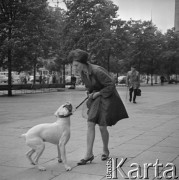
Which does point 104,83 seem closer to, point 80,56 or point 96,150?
point 80,56

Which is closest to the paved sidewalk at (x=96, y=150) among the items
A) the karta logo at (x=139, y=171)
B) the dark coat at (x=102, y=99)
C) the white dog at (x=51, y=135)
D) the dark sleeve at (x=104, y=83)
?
the karta logo at (x=139, y=171)

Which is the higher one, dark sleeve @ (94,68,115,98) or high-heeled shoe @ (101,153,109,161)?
dark sleeve @ (94,68,115,98)

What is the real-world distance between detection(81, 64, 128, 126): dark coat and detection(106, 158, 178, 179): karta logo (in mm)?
693

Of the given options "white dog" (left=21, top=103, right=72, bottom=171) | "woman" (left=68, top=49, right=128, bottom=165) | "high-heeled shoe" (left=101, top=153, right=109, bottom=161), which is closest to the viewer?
"white dog" (left=21, top=103, right=72, bottom=171)

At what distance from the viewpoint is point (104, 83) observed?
6.40 meters

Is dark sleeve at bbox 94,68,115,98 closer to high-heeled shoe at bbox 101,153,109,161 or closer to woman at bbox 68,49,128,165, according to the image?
woman at bbox 68,49,128,165

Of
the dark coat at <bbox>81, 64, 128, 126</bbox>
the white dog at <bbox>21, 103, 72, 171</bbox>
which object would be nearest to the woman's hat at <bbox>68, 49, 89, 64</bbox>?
the dark coat at <bbox>81, 64, 128, 126</bbox>

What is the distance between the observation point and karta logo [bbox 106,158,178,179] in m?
5.41

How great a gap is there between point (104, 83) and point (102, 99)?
26 cm

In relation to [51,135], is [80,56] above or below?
above

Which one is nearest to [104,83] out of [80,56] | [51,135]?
[80,56]

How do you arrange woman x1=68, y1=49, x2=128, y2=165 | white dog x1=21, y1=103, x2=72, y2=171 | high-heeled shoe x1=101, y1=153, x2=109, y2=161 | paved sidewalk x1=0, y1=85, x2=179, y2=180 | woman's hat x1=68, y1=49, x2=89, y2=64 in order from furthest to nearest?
high-heeled shoe x1=101, y1=153, x2=109, y2=161 → woman x1=68, y1=49, x2=128, y2=165 → woman's hat x1=68, y1=49, x2=89, y2=64 → white dog x1=21, y1=103, x2=72, y2=171 → paved sidewalk x1=0, y1=85, x2=179, y2=180

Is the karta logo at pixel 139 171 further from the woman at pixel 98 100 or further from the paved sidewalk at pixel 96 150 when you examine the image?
the woman at pixel 98 100

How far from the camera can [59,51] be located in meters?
40.0
